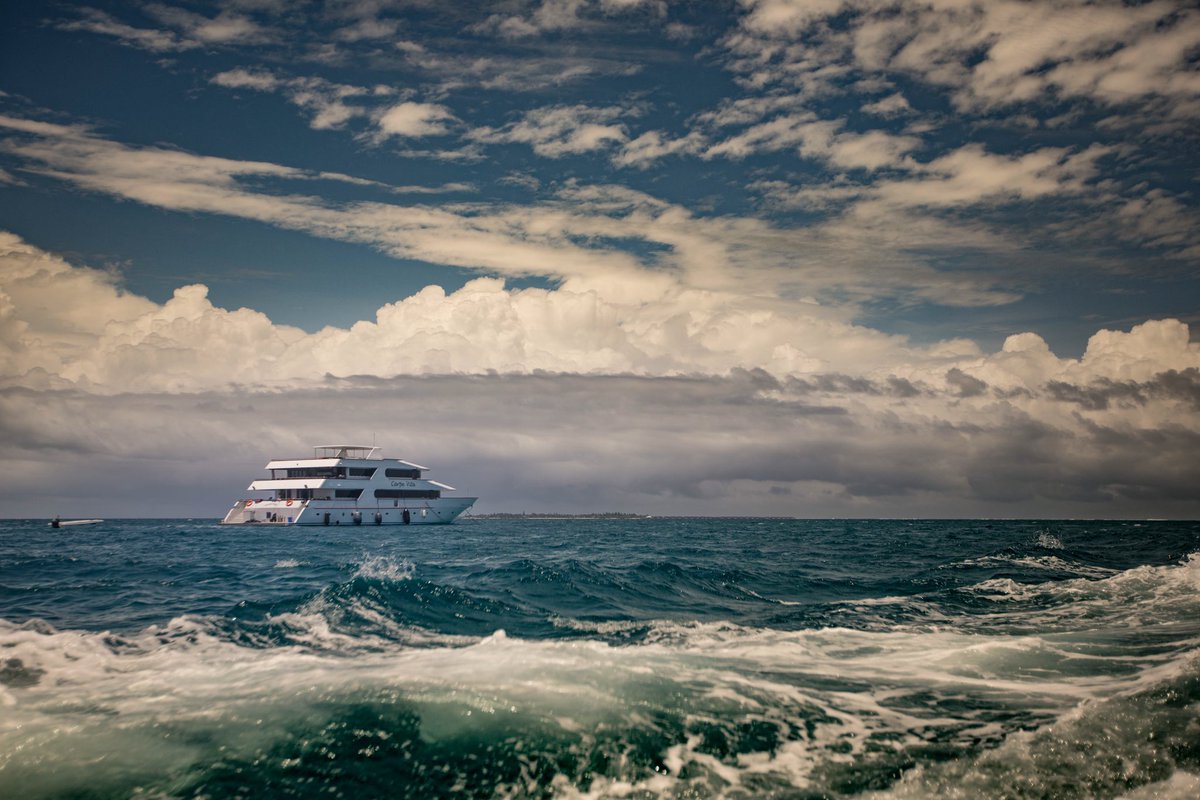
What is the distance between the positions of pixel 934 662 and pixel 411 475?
96.3 m

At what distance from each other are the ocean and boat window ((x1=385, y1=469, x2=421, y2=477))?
80.9 m

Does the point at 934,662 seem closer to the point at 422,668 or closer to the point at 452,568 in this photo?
the point at 422,668

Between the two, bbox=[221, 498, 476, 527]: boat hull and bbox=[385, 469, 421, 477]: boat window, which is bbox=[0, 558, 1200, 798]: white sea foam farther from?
bbox=[385, 469, 421, 477]: boat window

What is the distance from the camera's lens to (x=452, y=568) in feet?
94.4

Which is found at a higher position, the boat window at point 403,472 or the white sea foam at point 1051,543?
the boat window at point 403,472

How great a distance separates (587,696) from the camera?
9.70 meters

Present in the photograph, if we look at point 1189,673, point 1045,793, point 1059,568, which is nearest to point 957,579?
point 1059,568

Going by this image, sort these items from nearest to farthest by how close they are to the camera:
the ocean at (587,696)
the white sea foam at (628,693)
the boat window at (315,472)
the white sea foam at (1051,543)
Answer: the ocean at (587,696), the white sea foam at (628,693), the white sea foam at (1051,543), the boat window at (315,472)

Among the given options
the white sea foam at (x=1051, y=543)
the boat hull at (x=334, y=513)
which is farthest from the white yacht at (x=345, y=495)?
the white sea foam at (x=1051, y=543)

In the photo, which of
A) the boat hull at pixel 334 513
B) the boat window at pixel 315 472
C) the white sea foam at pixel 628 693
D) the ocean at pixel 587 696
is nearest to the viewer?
the ocean at pixel 587 696

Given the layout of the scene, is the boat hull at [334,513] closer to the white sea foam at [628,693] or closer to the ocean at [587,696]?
the ocean at [587,696]

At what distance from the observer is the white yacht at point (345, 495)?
93500 millimetres

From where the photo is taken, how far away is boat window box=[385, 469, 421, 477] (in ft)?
327

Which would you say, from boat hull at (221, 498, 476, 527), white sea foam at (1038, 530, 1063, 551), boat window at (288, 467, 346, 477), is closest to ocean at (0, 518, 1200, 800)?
white sea foam at (1038, 530, 1063, 551)
